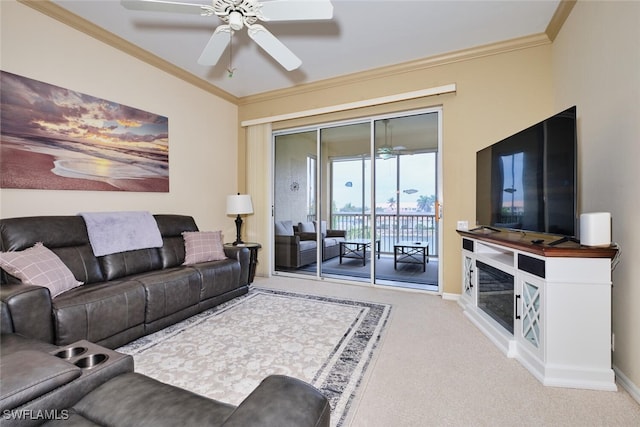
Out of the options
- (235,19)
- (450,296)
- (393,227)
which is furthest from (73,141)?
(393,227)

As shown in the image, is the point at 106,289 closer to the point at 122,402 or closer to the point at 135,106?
the point at 122,402

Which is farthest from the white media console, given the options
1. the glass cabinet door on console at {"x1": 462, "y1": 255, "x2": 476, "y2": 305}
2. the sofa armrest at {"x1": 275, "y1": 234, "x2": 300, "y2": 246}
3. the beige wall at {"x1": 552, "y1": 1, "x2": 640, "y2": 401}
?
the sofa armrest at {"x1": 275, "y1": 234, "x2": 300, "y2": 246}

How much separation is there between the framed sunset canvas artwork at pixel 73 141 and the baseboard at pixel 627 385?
14.5 feet

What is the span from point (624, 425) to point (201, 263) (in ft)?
10.8

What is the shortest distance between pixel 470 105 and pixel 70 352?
3.96 metres

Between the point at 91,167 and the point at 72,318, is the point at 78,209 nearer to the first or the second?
the point at 91,167

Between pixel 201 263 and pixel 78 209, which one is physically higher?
pixel 78 209

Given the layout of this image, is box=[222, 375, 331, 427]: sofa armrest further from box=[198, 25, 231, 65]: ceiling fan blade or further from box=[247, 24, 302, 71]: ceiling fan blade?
box=[198, 25, 231, 65]: ceiling fan blade

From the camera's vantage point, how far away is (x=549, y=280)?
1.82m

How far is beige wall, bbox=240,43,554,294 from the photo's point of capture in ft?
10.1

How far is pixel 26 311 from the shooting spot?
5.50 feet

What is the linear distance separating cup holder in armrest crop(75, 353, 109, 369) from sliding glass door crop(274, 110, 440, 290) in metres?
3.20

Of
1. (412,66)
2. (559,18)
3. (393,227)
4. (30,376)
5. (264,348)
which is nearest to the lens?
(30,376)

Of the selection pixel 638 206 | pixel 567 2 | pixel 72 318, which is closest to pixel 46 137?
pixel 72 318
